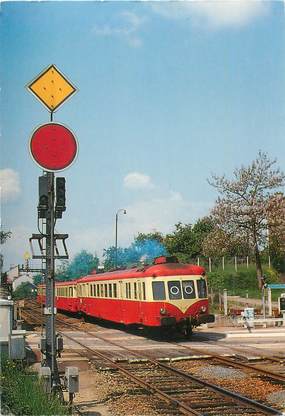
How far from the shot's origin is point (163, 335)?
2261cm

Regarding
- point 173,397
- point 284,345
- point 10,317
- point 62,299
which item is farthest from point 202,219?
point 173,397

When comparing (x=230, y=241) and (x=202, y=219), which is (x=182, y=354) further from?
(x=202, y=219)

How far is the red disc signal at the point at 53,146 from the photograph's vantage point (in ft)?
27.8

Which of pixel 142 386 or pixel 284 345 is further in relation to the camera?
pixel 284 345

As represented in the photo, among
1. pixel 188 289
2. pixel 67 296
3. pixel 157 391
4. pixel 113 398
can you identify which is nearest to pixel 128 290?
pixel 188 289

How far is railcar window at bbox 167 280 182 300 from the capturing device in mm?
20203

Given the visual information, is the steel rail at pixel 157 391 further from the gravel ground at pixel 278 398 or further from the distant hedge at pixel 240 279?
the distant hedge at pixel 240 279

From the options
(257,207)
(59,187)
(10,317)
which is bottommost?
(10,317)

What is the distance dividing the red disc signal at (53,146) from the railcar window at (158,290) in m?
11.9

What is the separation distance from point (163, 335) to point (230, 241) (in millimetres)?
15127

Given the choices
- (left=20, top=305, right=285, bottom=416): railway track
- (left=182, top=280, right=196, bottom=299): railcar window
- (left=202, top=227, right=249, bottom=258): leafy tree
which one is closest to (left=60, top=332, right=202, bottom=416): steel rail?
(left=20, top=305, right=285, bottom=416): railway track

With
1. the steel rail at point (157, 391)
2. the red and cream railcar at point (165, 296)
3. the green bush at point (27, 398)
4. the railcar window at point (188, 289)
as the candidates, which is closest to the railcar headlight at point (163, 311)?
the red and cream railcar at point (165, 296)

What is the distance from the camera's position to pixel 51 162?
335 inches

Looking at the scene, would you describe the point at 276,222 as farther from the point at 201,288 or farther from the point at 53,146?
the point at 53,146
